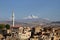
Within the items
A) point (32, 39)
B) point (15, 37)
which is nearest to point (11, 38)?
point (15, 37)

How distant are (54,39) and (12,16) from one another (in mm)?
41432

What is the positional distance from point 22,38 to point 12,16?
133 ft

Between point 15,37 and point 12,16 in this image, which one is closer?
point 15,37

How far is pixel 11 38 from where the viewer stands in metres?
23.7

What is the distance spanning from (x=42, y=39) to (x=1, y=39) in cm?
724

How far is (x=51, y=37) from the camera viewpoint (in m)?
22.6

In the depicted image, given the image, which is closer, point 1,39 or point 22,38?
point 22,38

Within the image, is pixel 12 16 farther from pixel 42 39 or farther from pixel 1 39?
pixel 42 39

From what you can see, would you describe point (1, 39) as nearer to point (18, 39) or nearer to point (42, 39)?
point (18, 39)

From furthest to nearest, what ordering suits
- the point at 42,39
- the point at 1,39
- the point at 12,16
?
the point at 12,16, the point at 1,39, the point at 42,39

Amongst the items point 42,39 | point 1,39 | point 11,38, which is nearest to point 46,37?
point 42,39

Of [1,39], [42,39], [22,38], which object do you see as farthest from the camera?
[1,39]

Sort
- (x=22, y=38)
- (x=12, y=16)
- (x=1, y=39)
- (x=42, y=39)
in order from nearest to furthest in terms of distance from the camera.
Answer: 1. (x=42, y=39)
2. (x=22, y=38)
3. (x=1, y=39)
4. (x=12, y=16)

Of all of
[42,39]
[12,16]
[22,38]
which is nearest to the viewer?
[42,39]
